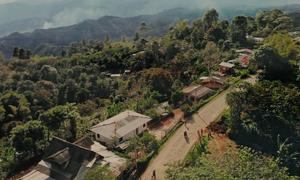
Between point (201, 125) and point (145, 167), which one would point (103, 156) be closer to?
point (145, 167)

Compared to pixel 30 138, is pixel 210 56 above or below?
above

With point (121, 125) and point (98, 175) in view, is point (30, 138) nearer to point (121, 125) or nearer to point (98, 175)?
point (121, 125)

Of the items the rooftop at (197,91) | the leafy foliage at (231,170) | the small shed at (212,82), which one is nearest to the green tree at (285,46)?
the small shed at (212,82)

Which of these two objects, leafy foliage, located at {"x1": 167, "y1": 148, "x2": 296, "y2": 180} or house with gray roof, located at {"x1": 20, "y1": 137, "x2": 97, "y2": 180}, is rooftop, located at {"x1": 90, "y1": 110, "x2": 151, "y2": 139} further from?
leafy foliage, located at {"x1": 167, "y1": 148, "x2": 296, "y2": 180}

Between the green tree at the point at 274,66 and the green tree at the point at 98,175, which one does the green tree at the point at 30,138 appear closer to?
the green tree at the point at 98,175

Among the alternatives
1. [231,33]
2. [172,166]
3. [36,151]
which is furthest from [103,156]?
[231,33]

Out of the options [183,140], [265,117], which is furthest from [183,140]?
[265,117]

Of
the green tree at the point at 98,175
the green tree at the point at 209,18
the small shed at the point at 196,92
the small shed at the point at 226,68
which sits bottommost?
the small shed at the point at 196,92
